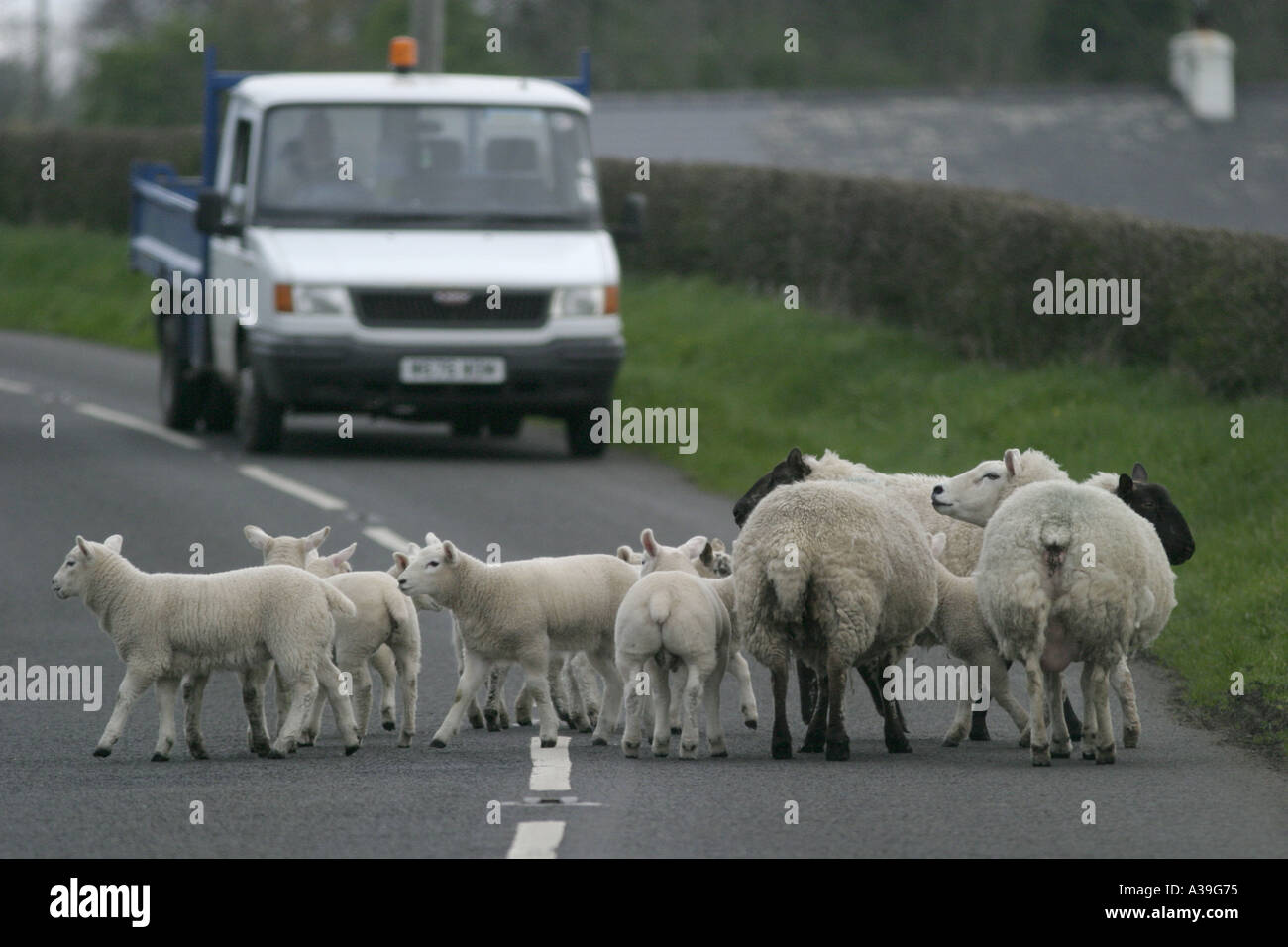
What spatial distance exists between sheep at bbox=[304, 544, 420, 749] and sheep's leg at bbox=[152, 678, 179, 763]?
1.93ft

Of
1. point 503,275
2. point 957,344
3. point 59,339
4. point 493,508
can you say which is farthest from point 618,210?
point 493,508

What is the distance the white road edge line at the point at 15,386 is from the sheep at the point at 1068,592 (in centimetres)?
1689

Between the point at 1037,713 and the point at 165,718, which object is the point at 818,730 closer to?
the point at 1037,713

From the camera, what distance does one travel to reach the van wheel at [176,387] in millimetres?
21500

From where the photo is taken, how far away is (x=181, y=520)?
53.5ft

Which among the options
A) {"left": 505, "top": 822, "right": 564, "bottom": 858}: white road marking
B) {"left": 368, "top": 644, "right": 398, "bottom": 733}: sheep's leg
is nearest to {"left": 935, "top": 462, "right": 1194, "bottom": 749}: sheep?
{"left": 368, "top": 644, "right": 398, "bottom": 733}: sheep's leg

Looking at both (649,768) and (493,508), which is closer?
(649,768)

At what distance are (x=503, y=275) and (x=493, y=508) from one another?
263 cm

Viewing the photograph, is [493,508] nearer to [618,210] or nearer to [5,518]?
[5,518]

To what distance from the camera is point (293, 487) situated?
17750 mm

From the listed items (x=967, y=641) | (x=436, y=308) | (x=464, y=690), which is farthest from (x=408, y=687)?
(x=436, y=308)

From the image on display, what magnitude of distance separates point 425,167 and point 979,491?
32.3 ft

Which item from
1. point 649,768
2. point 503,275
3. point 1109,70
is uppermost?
point 1109,70

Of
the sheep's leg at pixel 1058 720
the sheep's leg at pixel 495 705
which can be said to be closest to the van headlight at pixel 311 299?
the sheep's leg at pixel 495 705
